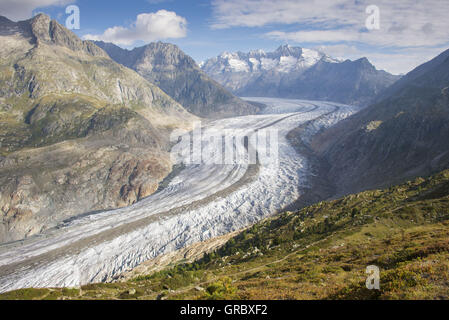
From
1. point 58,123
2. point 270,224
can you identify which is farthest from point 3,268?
Answer: point 58,123

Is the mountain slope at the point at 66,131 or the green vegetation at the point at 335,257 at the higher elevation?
the mountain slope at the point at 66,131

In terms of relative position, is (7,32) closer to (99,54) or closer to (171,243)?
(99,54)

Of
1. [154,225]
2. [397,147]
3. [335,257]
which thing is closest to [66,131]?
[154,225]

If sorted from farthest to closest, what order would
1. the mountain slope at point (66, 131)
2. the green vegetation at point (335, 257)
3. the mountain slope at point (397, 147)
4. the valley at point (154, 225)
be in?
the mountain slope at point (66, 131) < the mountain slope at point (397, 147) < the valley at point (154, 225) < the green vegetation at point (335, 257)

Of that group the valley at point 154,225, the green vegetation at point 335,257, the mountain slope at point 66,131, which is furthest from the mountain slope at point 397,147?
the mountain slope at point 66,131

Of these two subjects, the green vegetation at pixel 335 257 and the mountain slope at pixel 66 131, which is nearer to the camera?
the green vegetation at pixel 335 257

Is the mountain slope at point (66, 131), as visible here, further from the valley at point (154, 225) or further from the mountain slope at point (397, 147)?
the mountain slope at point (397, 147)

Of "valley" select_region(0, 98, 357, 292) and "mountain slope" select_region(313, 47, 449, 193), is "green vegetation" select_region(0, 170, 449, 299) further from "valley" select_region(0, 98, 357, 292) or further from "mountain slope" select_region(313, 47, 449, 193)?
"mountain slope" select_region(313, 47, 449, 193)
